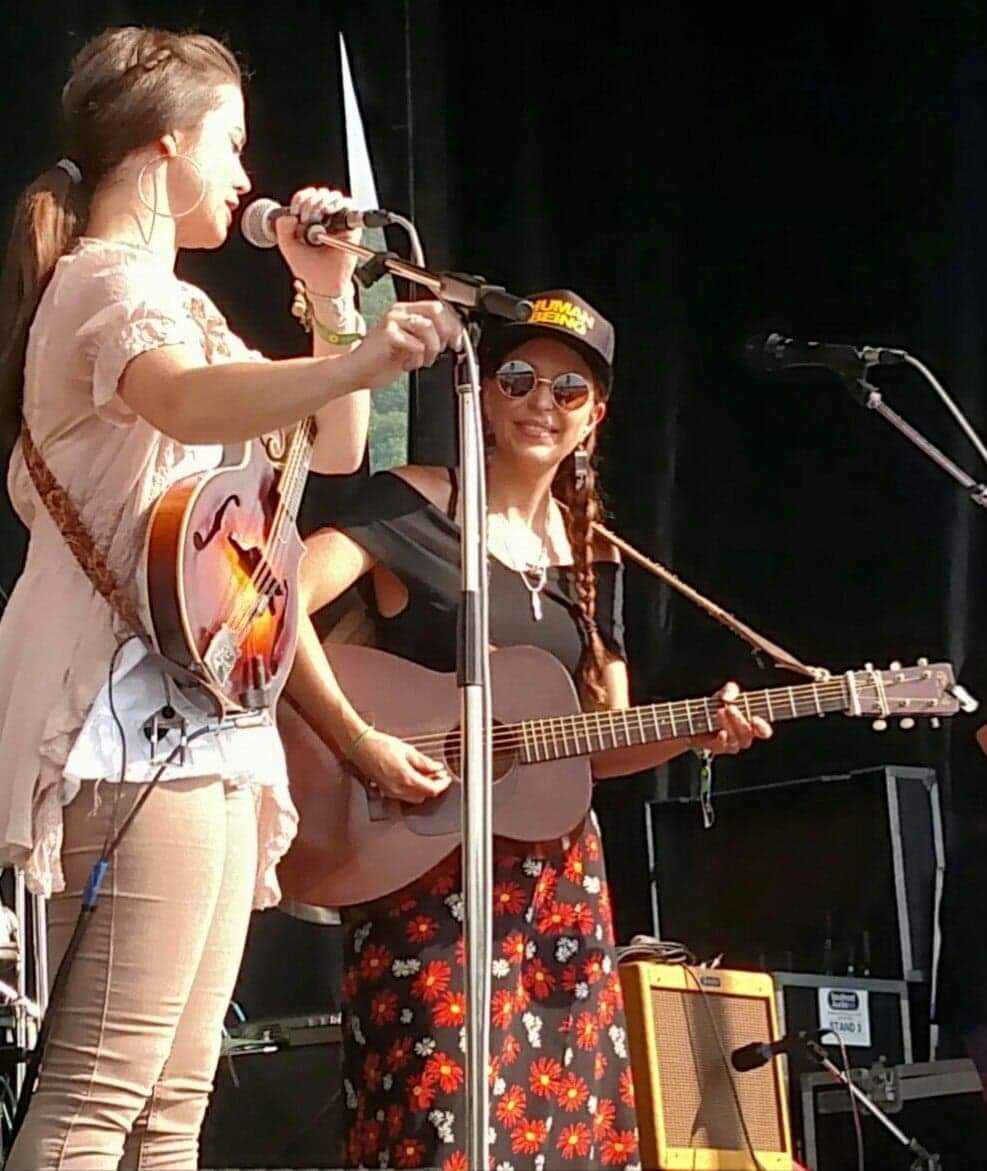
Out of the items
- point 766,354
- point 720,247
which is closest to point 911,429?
point 766,354

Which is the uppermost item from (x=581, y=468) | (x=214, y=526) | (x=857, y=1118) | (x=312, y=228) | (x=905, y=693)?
(x=581, y=468)

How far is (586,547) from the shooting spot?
2592 millimetres

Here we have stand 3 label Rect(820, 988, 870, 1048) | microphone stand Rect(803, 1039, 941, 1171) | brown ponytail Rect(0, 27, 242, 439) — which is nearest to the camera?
brown ponytail Rect(0, 27, 242, 439)

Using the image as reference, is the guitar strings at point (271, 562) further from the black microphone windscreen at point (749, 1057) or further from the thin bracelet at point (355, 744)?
→ the black microphone windscreen at point (749, 1057)

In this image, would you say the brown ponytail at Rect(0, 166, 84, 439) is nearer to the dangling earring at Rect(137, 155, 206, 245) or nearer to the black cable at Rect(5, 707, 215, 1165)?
the dangling earring at Rect(137, 155, 206, 245)

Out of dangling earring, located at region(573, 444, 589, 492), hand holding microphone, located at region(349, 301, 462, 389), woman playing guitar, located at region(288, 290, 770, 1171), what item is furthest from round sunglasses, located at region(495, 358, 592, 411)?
hand holding microphone, located at region(349, 301, 462, 389)

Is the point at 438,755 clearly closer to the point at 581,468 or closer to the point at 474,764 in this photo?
the point at 581,468

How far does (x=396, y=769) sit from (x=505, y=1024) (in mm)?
339

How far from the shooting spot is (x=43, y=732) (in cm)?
153

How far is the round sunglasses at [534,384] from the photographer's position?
252cm

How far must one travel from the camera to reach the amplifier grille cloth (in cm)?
Result: 275

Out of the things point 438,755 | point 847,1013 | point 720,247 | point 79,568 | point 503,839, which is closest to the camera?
point 79,568

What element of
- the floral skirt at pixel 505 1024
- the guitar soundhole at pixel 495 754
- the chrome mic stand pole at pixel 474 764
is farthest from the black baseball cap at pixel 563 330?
the chrome mic stand pole at pixel 474 764

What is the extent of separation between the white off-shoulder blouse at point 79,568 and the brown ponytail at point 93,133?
0.15 ft
